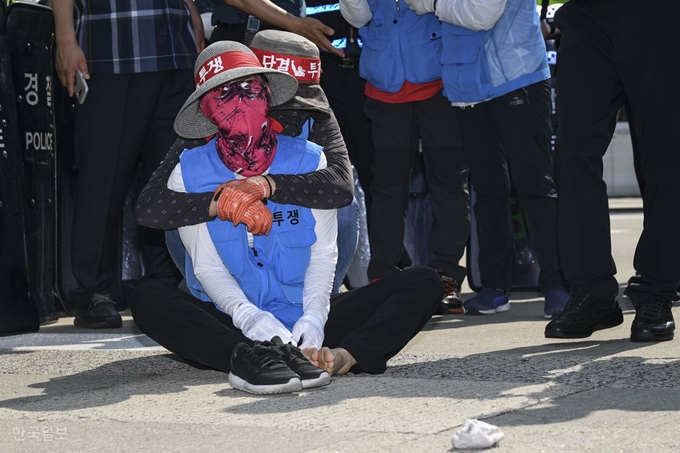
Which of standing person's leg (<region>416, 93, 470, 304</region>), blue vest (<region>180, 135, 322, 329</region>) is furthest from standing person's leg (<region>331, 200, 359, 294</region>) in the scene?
standing person's leg (<region>416, 93, 470, 304</region>)

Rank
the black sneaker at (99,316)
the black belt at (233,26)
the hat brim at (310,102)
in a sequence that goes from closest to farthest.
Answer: the hat brim at (310,102) → the black sneaker at (99,316) → the black belt at (233,26)

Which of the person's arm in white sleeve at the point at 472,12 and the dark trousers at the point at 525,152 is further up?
the person's arm in white sleeve at the point at 472,12

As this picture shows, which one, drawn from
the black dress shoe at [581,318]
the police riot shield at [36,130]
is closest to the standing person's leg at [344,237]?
the black dress shoe at [581,318]

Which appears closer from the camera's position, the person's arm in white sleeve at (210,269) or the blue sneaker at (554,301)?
the person's arm in white sleeve at (210,269)

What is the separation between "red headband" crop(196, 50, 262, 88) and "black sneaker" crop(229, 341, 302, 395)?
1054 millimetres

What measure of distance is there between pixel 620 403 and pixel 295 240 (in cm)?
134

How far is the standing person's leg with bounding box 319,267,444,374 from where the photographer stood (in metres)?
4.24

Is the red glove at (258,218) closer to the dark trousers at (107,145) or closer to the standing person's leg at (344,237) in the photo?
the standing person's leg at (344,237)

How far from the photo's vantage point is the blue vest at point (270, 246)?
14.6 ft

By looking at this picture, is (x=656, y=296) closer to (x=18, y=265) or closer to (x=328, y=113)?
(x=328, y=113)

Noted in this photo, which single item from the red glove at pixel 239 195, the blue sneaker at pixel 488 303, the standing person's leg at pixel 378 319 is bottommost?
the blue sneaker at pixel 488 303

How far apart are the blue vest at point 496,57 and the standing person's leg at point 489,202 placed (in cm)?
14

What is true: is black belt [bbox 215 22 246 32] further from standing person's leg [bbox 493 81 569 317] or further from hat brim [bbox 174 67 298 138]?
hat brim [bbox 174 67 298 138]

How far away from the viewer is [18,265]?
6004 mm
